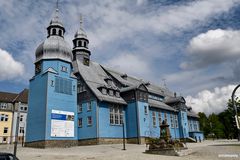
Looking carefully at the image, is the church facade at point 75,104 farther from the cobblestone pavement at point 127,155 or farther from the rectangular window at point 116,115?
the cobblestone pavement at point 127,155

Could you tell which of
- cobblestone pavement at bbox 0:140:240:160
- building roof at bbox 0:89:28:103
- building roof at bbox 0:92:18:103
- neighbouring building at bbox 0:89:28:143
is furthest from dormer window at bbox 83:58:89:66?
cobblestone pavement at bbox 0:140:240:160

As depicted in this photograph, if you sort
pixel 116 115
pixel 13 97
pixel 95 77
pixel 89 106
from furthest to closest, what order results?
1. pixel 13 97
2. pixel 95 77
3. pixel 116 115
4. pixel 89 106

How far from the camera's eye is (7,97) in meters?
61.2

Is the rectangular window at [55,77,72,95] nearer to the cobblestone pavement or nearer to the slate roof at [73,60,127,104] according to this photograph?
the slate roof at [73,60,127,104]

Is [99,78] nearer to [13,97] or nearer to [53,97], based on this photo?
[53,97]

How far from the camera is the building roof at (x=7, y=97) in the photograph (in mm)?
59894

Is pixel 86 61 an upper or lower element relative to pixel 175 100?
upper

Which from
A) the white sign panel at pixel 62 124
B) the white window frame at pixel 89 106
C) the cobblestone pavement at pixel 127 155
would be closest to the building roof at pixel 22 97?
the white window frame at pixel 89 106

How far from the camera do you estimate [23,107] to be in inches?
2419

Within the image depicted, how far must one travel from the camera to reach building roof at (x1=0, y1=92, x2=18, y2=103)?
197 feet

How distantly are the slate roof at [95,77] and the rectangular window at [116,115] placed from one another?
114 cm

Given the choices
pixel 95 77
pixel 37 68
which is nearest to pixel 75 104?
pixel 95 77

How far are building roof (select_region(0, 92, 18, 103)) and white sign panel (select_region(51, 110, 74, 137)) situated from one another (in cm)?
2815

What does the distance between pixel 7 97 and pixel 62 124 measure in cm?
3043
